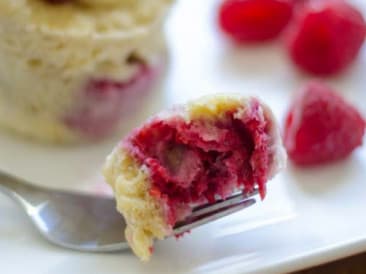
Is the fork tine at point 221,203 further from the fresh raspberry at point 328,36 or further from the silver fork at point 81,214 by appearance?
the fresh raspberry at point 328,36

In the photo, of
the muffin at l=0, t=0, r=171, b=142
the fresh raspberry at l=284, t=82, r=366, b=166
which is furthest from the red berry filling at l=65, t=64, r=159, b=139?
the fresh raspberry at l=284, t=82, r=366, b=166

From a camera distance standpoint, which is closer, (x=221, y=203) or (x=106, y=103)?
(x=221, y=203)

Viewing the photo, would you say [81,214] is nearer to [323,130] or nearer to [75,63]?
[75,63]

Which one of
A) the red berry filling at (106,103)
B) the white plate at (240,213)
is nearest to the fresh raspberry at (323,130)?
the white plate at (240,213)

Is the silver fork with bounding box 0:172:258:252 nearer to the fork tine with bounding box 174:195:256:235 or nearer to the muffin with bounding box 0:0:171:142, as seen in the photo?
the fork tine with bounding box 174:195:256:235

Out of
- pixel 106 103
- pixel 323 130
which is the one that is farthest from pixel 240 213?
pixel 106 103

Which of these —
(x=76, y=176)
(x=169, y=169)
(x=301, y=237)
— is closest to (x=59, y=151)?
(x=76, y=176)

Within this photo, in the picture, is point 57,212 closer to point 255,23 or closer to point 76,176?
point 76,176
